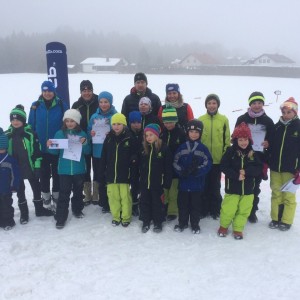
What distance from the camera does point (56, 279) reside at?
3865mm

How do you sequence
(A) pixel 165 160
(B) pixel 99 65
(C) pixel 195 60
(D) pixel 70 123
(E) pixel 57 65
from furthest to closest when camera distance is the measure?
(C) pixel 195 60
(B) pixel 99 65
(E) pixel 57 65
(D) pixel 70 123
(A) pixel 165 160

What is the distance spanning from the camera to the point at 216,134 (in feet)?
16.7

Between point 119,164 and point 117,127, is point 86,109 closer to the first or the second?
point 117,127

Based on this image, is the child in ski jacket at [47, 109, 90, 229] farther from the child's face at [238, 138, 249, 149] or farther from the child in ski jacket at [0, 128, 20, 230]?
the child's face at [238, 138, 249, 149]

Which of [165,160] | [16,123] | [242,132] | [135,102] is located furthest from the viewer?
[135,102]

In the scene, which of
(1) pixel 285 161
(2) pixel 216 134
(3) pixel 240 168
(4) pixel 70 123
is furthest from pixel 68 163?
(1) pixel 285 161

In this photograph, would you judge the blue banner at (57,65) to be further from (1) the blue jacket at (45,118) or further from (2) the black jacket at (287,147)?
(2) the black jacket at (287,147)

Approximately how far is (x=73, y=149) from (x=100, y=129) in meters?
0.52

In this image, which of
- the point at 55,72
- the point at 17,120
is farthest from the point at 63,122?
the point at 55,72

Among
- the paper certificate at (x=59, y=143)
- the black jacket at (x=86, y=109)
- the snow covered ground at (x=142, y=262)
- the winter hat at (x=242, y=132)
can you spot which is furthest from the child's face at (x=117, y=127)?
the winter hat at (x=242, y=132)

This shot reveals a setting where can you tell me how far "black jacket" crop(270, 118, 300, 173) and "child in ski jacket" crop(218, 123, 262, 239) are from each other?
1.25ft

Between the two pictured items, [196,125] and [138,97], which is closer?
[196,125]

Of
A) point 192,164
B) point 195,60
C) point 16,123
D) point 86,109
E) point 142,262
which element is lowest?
point 142,262

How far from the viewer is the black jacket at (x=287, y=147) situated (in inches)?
185
